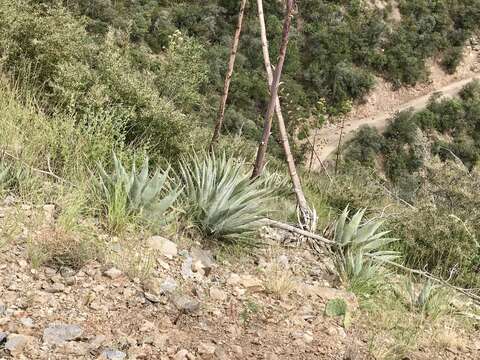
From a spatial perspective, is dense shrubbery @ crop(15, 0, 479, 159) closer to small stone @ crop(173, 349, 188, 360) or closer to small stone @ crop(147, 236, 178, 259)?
small stone @ crop(147, 236, 178, 259)

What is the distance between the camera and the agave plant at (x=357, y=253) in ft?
11.5

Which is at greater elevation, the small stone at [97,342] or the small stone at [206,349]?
the small stone at [97,342]

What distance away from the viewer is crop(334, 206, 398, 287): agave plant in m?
3.49

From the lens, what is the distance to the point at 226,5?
37.2 metres

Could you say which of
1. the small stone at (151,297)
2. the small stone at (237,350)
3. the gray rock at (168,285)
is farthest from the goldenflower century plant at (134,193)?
the small stone at (237,350)

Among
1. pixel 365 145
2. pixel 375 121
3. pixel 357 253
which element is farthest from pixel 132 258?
pixel 375 121

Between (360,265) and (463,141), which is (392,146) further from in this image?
(360,265)

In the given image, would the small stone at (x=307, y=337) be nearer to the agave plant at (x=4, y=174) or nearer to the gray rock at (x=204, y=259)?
the gray rock at (x=204, y=259)

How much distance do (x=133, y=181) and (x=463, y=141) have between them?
3601cm

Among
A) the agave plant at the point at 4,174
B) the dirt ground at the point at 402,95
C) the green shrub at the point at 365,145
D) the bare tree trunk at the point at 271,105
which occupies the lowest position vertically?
the green shrub at the point at 365,145

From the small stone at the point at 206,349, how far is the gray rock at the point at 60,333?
49 centimetres

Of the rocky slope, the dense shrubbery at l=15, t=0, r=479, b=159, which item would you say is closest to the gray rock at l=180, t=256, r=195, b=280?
the rocky slope

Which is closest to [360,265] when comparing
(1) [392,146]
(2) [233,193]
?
(2) [233,193]

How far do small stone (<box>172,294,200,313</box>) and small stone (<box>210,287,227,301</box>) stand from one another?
171mm
